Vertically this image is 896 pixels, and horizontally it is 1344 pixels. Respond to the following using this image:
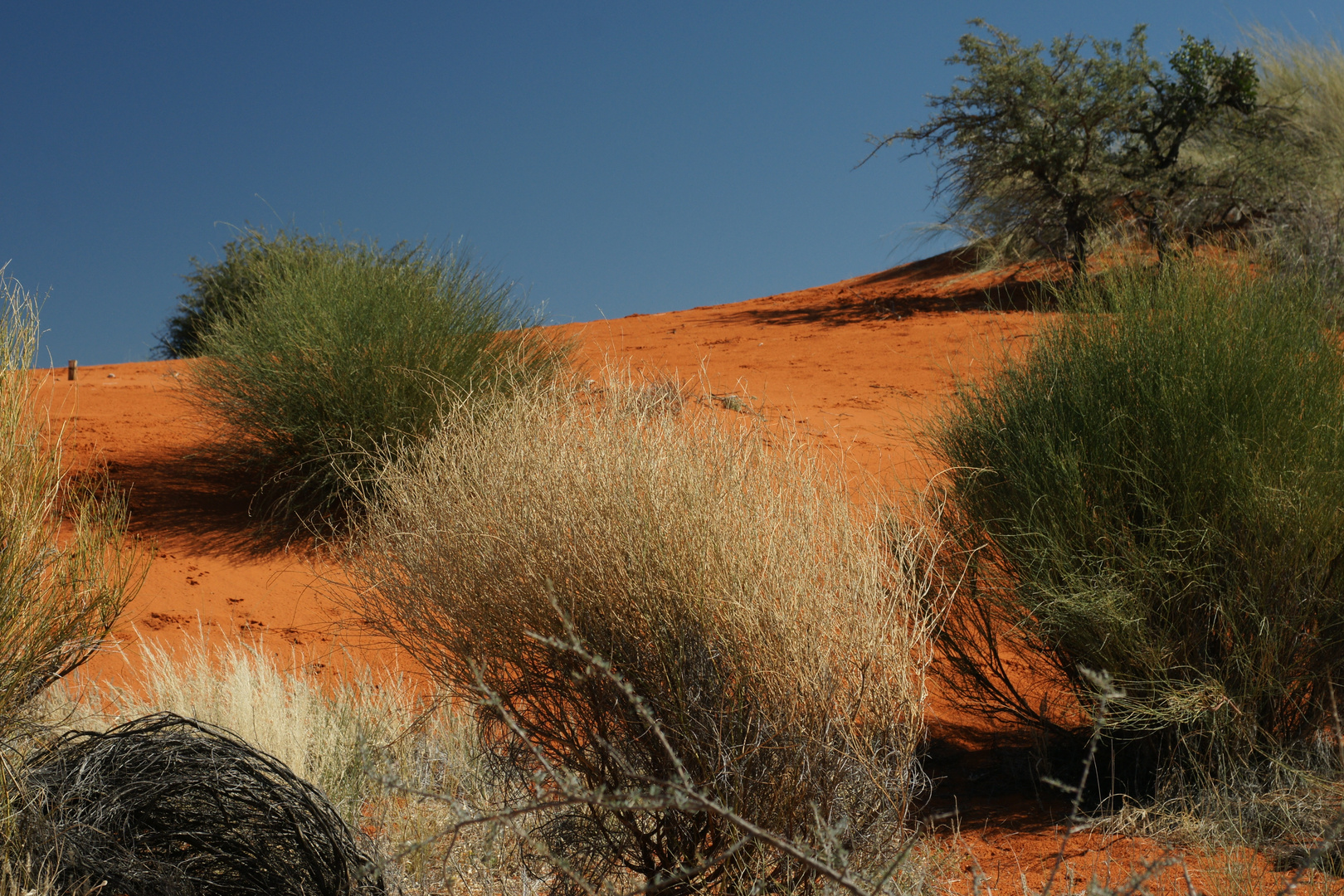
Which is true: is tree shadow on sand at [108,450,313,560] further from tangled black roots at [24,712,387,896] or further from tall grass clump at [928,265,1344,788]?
tall grass clump at [928,265,1344,788]

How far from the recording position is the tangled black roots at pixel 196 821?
332 cm

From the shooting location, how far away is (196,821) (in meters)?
3.44

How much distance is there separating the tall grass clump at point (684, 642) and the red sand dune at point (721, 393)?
511 millimetres

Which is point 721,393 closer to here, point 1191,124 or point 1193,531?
point 1193,531

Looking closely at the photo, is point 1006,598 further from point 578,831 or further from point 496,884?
point 496,884

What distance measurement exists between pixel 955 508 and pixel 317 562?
543 centimetres

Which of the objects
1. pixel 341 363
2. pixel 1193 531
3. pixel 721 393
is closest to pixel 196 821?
pixel 1193 531

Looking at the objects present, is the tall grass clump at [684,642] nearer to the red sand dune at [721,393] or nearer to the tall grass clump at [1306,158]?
the red sand dune at [721,393]

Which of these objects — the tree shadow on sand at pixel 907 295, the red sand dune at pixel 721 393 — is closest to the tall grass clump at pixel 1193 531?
the red sand dune at pixel 721 393

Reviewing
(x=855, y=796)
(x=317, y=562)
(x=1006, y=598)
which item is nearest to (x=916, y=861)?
(x=855, y=796)

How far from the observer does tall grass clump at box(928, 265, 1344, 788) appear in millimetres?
4191

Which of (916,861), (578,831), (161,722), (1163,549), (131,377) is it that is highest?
(131,377)

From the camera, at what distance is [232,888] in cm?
343

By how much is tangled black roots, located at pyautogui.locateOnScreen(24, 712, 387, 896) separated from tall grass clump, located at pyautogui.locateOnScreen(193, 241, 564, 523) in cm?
432
